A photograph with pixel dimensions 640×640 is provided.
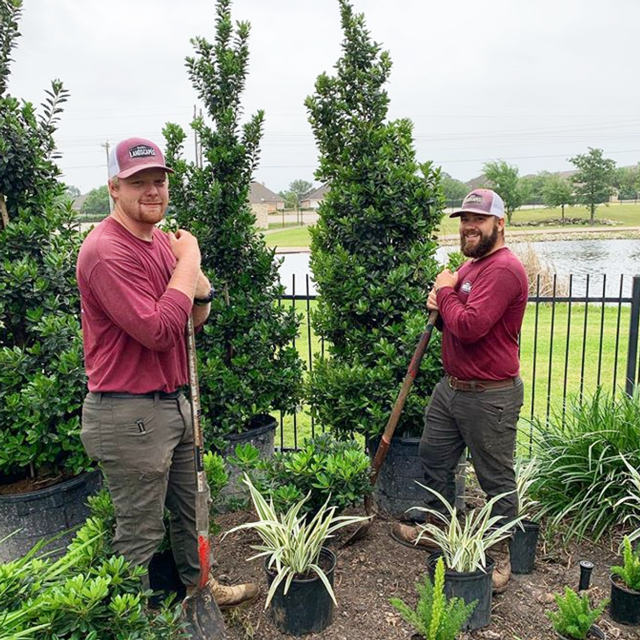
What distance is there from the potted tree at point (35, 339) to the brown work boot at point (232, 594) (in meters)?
1.24

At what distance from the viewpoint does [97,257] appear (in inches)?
103

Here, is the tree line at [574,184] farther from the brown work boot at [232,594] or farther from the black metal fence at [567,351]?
the brown work boot at [232,594]

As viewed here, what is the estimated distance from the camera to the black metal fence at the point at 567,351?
5660mm

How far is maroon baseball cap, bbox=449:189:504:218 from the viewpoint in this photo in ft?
11.6

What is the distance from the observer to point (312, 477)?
3.74 meters

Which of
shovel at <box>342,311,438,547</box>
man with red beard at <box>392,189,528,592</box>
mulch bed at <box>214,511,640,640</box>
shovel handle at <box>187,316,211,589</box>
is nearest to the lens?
shovel handle at <box>187,316,211,589</box>

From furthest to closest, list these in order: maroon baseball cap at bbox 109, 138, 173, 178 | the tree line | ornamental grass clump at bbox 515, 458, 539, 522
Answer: the tree line
ornamental grass clump at bbox 515, 458, 539, 522
maroon baseball cap at bbox 109, 138, 173, 178

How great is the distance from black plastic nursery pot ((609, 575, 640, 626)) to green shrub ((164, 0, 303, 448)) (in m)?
2.67

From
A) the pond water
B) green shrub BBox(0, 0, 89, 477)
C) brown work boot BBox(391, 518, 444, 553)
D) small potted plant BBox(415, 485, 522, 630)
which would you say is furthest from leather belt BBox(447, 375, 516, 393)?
the pond water

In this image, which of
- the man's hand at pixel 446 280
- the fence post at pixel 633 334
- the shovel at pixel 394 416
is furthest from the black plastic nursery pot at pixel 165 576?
the fence post at pixel 633 334

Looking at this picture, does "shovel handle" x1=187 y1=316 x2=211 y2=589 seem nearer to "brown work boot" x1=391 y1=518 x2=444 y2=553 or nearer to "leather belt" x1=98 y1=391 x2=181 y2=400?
"leather belt" x1=98 y1=391 x2=181 y2=400

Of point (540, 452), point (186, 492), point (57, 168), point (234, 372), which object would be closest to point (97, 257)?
point (186, 492)

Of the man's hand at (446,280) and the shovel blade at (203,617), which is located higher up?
the man's hand at (446,280)

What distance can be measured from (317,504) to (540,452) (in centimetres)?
200
